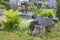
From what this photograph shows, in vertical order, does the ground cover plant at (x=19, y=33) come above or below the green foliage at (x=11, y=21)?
below

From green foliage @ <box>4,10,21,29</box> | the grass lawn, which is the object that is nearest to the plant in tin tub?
green foliage @ <box>4,10,21,29</box>

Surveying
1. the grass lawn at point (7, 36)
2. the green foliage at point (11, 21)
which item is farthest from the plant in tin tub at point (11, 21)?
the grass lawn at point (7, 36)

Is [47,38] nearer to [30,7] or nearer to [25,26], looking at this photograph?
[25,26]

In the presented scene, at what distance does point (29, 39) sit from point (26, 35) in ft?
1.60

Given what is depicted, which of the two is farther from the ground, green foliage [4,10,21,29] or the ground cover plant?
green foliage [4,10,21,29]

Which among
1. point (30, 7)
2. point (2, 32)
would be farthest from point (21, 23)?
point (30, 7)

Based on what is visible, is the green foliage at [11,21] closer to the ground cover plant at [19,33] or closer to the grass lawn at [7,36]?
the ground cover plant at [19,33]

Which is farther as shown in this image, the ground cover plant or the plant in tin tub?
the plant in tin tub

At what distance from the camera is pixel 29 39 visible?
7402 mm

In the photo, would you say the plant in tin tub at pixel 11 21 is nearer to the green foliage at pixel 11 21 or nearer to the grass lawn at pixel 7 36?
the green foliage at pixel 11 21

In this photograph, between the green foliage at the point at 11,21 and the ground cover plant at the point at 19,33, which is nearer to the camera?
the ground cover plant at the point at 19,33

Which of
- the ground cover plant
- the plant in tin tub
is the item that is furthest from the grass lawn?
the plant in tin tub

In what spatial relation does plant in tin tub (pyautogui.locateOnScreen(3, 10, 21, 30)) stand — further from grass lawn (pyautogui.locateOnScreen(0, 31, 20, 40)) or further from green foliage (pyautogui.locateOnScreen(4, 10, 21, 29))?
grass lawn (pyautogui.locateOnScreen(0, 31, 20, 40))

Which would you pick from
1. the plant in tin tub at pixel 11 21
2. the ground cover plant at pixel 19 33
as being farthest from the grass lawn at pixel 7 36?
the plant in tin tub at pixel 11 21
